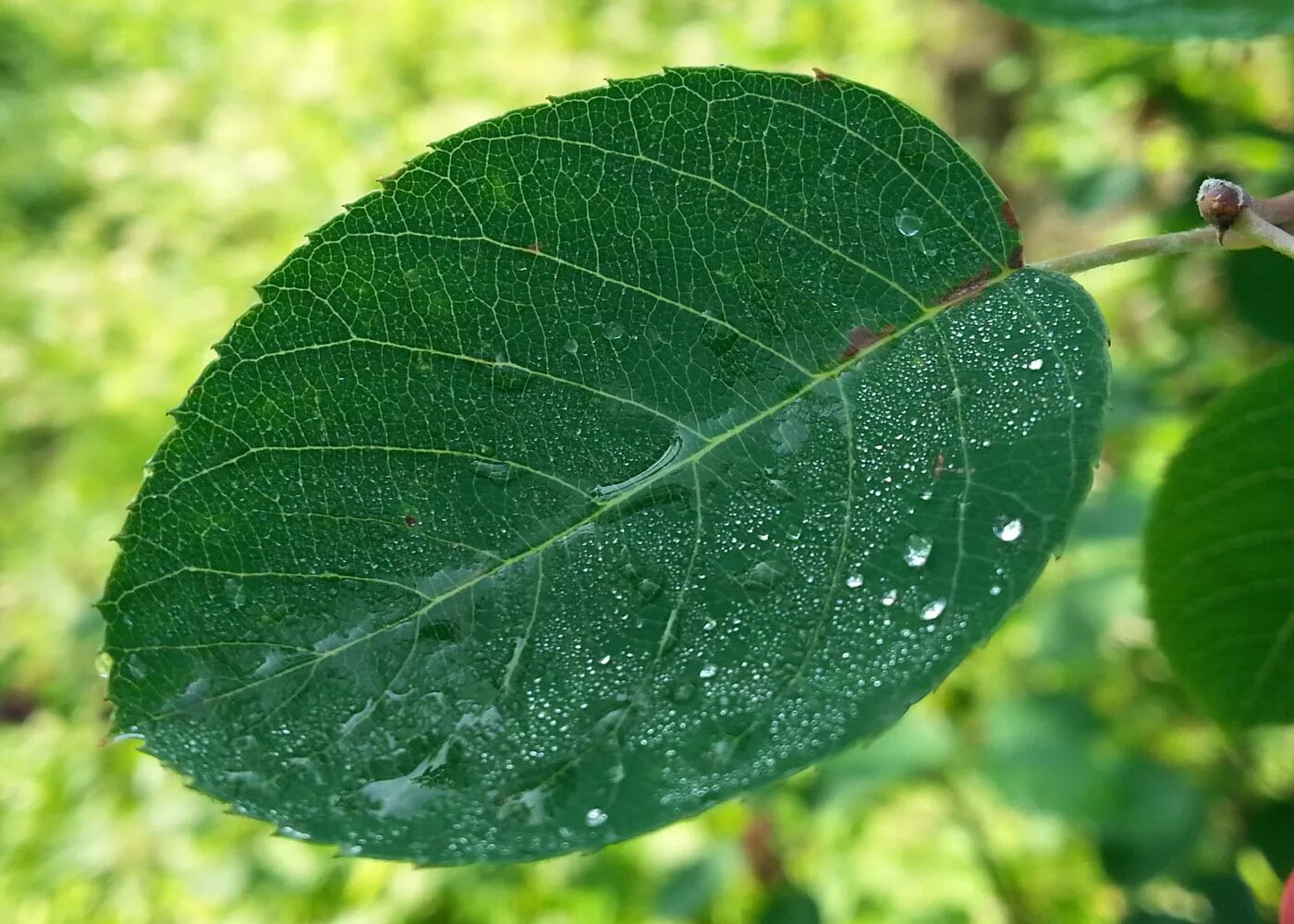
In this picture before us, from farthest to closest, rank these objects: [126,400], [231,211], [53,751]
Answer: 1. [231,211]
2. [126,400]
3. [53,751]

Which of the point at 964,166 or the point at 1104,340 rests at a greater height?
the point at 964,166

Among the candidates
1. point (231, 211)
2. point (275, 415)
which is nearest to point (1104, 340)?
point (275, 415)

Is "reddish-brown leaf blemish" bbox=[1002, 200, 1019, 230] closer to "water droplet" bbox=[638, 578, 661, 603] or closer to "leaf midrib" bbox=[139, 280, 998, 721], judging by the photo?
"leaf midrib" bbox=[139, 280, 998, 721]

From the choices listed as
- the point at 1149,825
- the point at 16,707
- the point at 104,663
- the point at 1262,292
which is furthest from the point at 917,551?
the point at 16,707

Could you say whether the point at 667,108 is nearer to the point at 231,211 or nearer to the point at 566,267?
the point at 566,267

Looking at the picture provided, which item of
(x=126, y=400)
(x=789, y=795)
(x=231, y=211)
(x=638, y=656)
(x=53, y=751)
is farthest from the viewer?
(x=231, y=211)

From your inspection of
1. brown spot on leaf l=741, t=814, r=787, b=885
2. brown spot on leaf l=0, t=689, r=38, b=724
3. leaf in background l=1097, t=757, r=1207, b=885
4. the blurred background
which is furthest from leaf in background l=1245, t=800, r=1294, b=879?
brown spot on leaf l=0, t=689, r=38, b=724

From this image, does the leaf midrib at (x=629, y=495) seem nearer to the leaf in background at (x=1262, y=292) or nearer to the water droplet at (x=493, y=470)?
the water droplet at (x=493, y=470)
